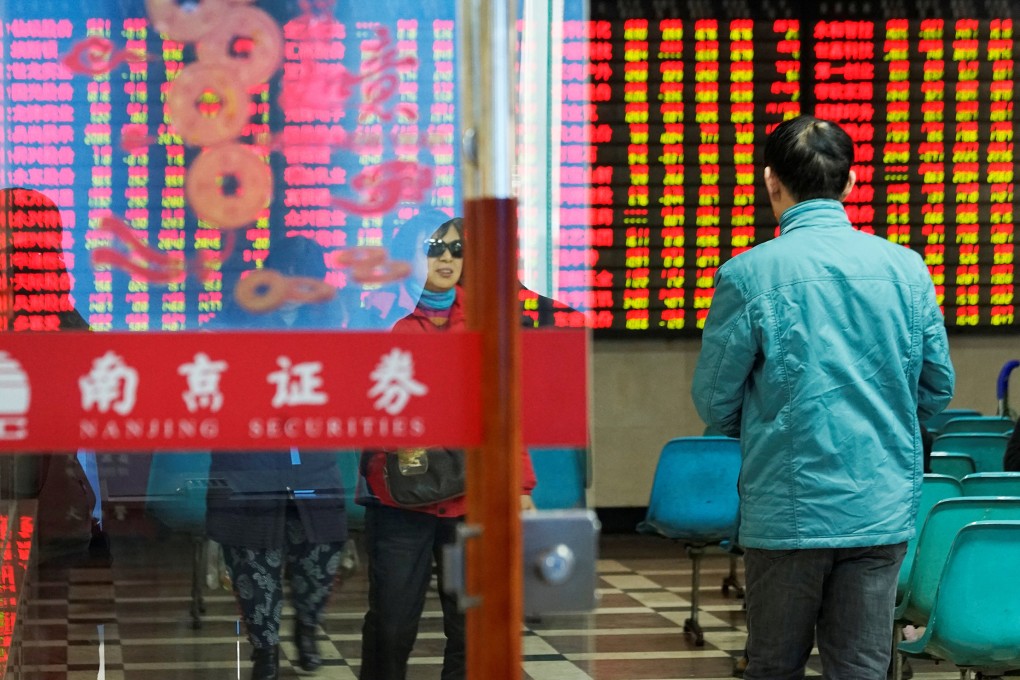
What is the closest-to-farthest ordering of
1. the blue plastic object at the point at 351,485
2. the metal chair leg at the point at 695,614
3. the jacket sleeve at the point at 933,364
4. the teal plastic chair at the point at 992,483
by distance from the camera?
the blue plastic object at the point at 351,485 < the jacket sleeve at the point at 933,364 < the teal plastic chair at the point at 992,483 < the metal chair leg at the point at 695,614

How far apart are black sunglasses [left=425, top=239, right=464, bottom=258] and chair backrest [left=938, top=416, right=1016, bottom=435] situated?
548 cm

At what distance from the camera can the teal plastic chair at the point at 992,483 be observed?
13.7ft

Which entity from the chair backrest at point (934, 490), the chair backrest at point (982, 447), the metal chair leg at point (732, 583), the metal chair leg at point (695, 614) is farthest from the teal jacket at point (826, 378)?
the metal chair leg at point (732, 583)

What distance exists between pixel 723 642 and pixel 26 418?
5.15 m

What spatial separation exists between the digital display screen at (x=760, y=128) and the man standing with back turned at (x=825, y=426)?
5.80 meters

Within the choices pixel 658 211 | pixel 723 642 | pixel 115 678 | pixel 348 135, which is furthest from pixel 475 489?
pixel 658 211

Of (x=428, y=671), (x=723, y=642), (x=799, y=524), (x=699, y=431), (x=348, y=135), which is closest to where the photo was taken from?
(x=348, y=135)

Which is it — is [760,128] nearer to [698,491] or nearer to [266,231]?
[698,491]

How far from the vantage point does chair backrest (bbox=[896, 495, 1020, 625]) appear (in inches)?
145

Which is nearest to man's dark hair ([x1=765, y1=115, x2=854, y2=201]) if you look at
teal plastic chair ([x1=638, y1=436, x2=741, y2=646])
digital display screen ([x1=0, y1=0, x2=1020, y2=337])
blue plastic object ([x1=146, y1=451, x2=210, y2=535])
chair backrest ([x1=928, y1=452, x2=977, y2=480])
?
digital display screen ([x1=0, y1=0, x2=1020, y2=337])

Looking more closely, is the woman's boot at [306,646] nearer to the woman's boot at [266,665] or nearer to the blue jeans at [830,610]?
the woman's boot at [266,665]

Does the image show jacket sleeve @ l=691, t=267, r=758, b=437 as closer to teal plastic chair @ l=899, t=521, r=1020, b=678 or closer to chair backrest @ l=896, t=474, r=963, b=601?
teal plastic chair @ l=899, t=521, r=1020, b=678

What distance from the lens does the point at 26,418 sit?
150cm

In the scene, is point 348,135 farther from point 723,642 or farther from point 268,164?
point 723,642
